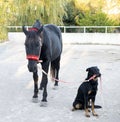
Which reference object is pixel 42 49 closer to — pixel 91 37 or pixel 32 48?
pixel 32 48

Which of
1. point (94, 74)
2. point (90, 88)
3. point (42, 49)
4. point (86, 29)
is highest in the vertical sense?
point (42, 49)

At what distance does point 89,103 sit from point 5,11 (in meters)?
13.6

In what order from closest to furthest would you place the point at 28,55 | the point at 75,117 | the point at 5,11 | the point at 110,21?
the point at 75,117
the point at 28,55
the point at 5,11
the point at 110,21

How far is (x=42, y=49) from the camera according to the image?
6824 mm

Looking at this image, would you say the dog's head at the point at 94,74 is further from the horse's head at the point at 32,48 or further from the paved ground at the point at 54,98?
the horse's head at the point at 32,48

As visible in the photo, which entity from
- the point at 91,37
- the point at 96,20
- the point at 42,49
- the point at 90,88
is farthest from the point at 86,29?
the point at 90,88

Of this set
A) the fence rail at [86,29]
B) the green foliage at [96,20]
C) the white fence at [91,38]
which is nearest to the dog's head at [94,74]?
the white fence at [91,38]

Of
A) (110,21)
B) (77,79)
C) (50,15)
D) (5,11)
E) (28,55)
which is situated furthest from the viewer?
(110,21)

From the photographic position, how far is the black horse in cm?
627

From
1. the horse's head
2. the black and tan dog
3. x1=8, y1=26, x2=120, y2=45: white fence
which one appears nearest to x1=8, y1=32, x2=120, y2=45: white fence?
x1=8, y1=26, x2=120, y2=45: white fence

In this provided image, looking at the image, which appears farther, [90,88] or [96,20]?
[96,20]

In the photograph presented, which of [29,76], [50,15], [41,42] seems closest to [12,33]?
[50,15]

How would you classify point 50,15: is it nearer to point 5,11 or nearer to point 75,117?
point 5,11

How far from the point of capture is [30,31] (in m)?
6.32
